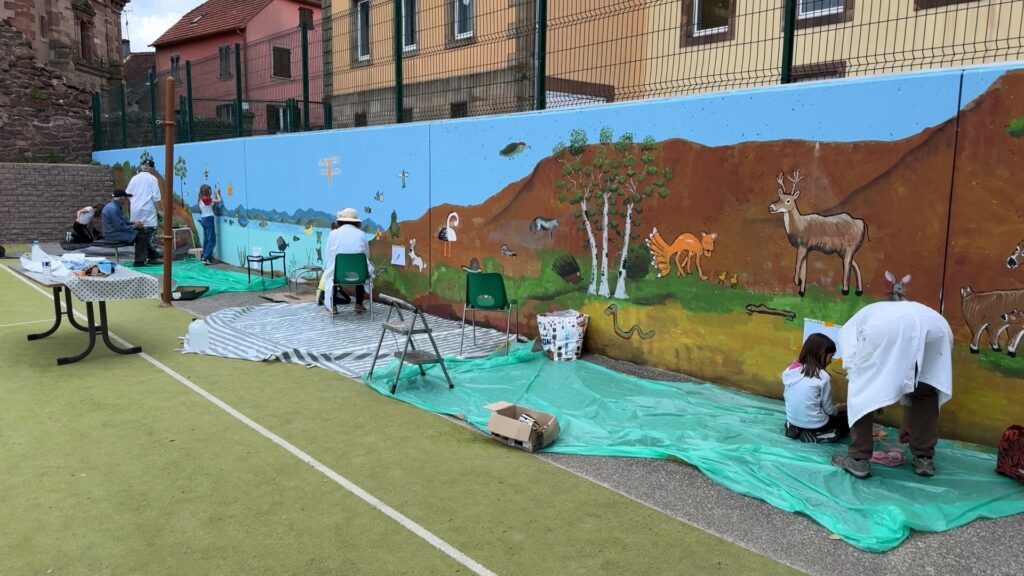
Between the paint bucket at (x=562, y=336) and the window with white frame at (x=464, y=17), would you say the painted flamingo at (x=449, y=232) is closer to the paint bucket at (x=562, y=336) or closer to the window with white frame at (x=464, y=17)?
the paint bucket at (x=562, y=336)

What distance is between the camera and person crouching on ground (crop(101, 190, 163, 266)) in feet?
45.9

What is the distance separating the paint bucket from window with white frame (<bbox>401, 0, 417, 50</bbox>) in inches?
215

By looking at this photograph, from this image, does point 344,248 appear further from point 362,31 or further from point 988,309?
point 988,309

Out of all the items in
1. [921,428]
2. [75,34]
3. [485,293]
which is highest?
[75,34]

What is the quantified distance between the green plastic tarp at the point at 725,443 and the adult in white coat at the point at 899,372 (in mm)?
197

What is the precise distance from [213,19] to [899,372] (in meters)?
35.4

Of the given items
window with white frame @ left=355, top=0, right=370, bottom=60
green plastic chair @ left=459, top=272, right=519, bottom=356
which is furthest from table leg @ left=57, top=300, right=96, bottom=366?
window with white frame @ left=355, top=0, right=370, bottom=60

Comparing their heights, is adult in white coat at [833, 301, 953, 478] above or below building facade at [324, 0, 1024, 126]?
below

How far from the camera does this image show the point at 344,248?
9156 millimetres

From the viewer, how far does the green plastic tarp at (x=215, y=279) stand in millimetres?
11680

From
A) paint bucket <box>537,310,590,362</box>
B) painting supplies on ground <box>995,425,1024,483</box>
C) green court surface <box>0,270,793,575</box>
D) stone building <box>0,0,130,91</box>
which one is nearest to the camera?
green court surface <box>0,270,793,575</box>

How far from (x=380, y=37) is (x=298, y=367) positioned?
6.01 m

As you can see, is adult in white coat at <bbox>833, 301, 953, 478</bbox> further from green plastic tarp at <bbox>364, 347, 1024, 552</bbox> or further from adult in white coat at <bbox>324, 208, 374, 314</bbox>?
adult in white coat at <bbox>324, 208, 374, 314</bbox>

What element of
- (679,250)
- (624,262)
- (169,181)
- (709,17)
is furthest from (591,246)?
(169,181)
